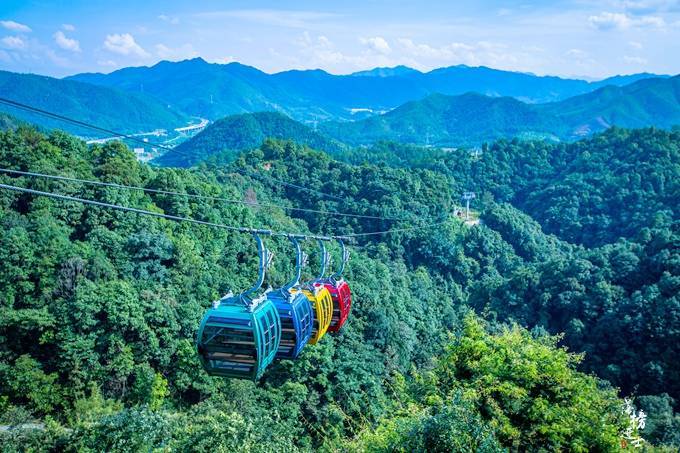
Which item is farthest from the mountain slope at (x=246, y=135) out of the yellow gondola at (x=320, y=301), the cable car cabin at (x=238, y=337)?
the cable car cabin at (x=238, y=337)

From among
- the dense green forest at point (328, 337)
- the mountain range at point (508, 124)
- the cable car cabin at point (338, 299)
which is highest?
the mountain range at point (508, 124)

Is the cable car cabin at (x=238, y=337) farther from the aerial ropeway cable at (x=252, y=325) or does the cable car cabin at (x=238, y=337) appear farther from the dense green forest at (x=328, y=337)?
the dense green forest at (x=328, y=337)

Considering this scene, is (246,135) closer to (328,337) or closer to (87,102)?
(87,102)

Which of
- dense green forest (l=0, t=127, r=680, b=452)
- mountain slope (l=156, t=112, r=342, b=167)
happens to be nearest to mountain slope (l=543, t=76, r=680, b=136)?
mountain slope (l=156, t=112, r=342, b=167)

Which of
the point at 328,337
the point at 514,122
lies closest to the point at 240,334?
the point at 328,337

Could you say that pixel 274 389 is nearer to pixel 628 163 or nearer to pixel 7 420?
pixel 7 420

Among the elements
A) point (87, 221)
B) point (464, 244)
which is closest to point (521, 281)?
point (464, 244)
